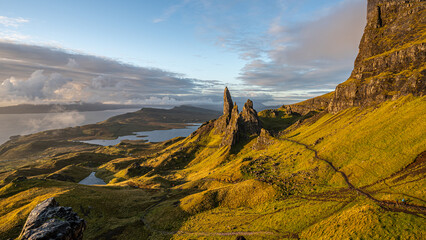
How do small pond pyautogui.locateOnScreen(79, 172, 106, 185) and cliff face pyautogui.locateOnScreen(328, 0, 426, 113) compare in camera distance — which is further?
small pond pyautogui.locateOnScreen(79, 172, 106, 185)

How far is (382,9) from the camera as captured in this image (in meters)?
195

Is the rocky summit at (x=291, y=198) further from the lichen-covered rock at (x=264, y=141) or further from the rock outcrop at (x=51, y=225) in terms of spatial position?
the lichen-covered rock at (x=264, y=141)

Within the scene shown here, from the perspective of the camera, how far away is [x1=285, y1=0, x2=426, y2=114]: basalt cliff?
12950 centimetres

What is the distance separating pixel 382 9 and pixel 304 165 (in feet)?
737

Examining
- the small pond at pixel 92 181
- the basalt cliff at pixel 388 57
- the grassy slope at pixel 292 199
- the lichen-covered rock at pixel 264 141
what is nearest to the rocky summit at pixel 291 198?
the grassy slope at pixel 292 199

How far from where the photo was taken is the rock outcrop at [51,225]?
30156mm

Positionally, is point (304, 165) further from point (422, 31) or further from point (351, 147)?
point (422, 31)

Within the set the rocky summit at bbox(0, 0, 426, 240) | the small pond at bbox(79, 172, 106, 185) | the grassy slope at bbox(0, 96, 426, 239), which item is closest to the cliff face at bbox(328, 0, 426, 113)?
the rocky summit at bbox(0, 0, 426, 240)

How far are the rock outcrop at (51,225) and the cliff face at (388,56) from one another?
152704mm

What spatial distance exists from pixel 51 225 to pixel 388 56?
742ft

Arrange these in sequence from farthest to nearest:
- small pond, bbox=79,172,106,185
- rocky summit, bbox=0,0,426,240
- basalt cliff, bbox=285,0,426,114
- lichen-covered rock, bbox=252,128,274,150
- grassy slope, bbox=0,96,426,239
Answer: small pond, bbox=79,172,106,185
lichen-covered rock, bbox=252,128,274,150
basalt cliff, bbox=285,0,426,114
grassy slope, bbox=0,96,426,239
rocky summit, bbox=0,0,426,240

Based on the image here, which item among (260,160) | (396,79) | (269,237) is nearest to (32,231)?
(269,237)

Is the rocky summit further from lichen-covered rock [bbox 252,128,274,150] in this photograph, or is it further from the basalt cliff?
lichen-covered rock [bbox 252,128,274,150]

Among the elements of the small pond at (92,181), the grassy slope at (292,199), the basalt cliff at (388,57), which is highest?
the basalt cliff at (388,57)
